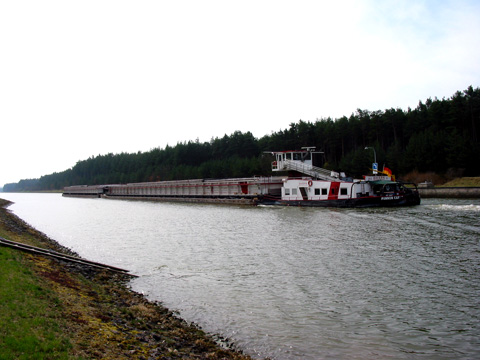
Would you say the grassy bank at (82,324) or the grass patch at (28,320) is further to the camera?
the grassy bank at (82,324)

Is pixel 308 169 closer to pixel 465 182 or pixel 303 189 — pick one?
pixel 303 189

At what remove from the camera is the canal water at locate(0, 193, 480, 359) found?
922cm

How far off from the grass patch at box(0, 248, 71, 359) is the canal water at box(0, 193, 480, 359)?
3.95 metres

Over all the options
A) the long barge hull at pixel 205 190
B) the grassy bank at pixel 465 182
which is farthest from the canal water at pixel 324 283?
the grassy bank at pixel 465 182

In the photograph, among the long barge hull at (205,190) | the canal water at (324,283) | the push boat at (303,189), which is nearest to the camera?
the canal water at (324,283)

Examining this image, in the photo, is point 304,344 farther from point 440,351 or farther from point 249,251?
point 249,251

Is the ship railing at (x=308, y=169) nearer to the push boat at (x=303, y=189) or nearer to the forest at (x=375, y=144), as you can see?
the push boat at (x=303, y=189)

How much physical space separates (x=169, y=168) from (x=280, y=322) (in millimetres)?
128085

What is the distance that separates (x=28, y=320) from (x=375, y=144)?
79.1 meters

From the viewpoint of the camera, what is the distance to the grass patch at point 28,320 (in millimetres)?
6276

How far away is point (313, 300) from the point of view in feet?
39.5

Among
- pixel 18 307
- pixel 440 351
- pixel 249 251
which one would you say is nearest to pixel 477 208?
pixel 249 251

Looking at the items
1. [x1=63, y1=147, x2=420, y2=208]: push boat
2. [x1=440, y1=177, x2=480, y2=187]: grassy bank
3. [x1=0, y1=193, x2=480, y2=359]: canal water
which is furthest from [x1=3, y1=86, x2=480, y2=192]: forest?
[x1=0, y1=193, x2=480, y2=359]: canal water

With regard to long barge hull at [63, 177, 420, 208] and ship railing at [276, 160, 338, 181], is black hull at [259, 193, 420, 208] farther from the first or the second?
ship railing at [276, 160, 338, 181]
